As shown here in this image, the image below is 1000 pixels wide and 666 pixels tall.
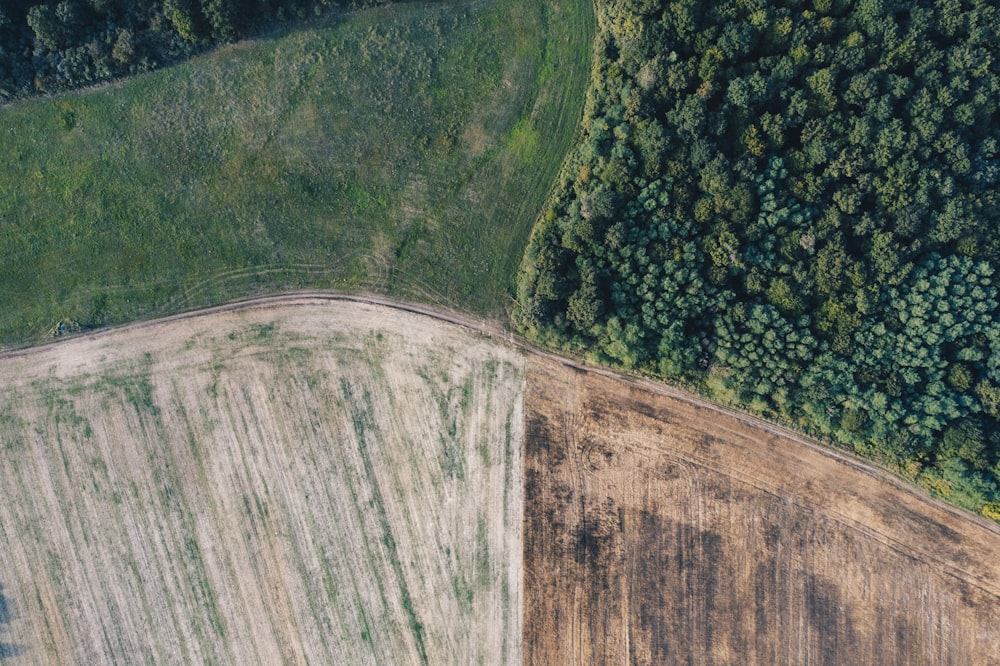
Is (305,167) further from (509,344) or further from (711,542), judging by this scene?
(711,542)

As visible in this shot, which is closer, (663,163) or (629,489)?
(663,163)

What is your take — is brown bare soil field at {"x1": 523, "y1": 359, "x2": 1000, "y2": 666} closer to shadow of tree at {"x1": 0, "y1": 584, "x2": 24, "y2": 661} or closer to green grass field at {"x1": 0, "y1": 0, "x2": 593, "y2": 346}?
green grass field at {"x1": 0, "y1": 0, "x2": 593, "y2": 346}

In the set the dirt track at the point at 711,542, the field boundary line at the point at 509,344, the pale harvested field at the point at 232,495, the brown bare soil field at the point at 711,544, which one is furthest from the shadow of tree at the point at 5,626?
the brown bare soil field at the point at 711,544

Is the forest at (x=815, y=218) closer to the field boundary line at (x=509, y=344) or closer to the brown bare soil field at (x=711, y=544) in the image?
the field boundary line at (x=509, y=344)

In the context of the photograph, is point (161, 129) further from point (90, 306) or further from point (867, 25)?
point (867, 25)

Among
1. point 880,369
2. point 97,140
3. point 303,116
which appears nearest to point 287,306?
point 303,116

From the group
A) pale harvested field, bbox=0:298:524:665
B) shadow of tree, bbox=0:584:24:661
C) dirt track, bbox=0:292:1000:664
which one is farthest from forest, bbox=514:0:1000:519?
shadow of tree, bbox=0:584:24:661
